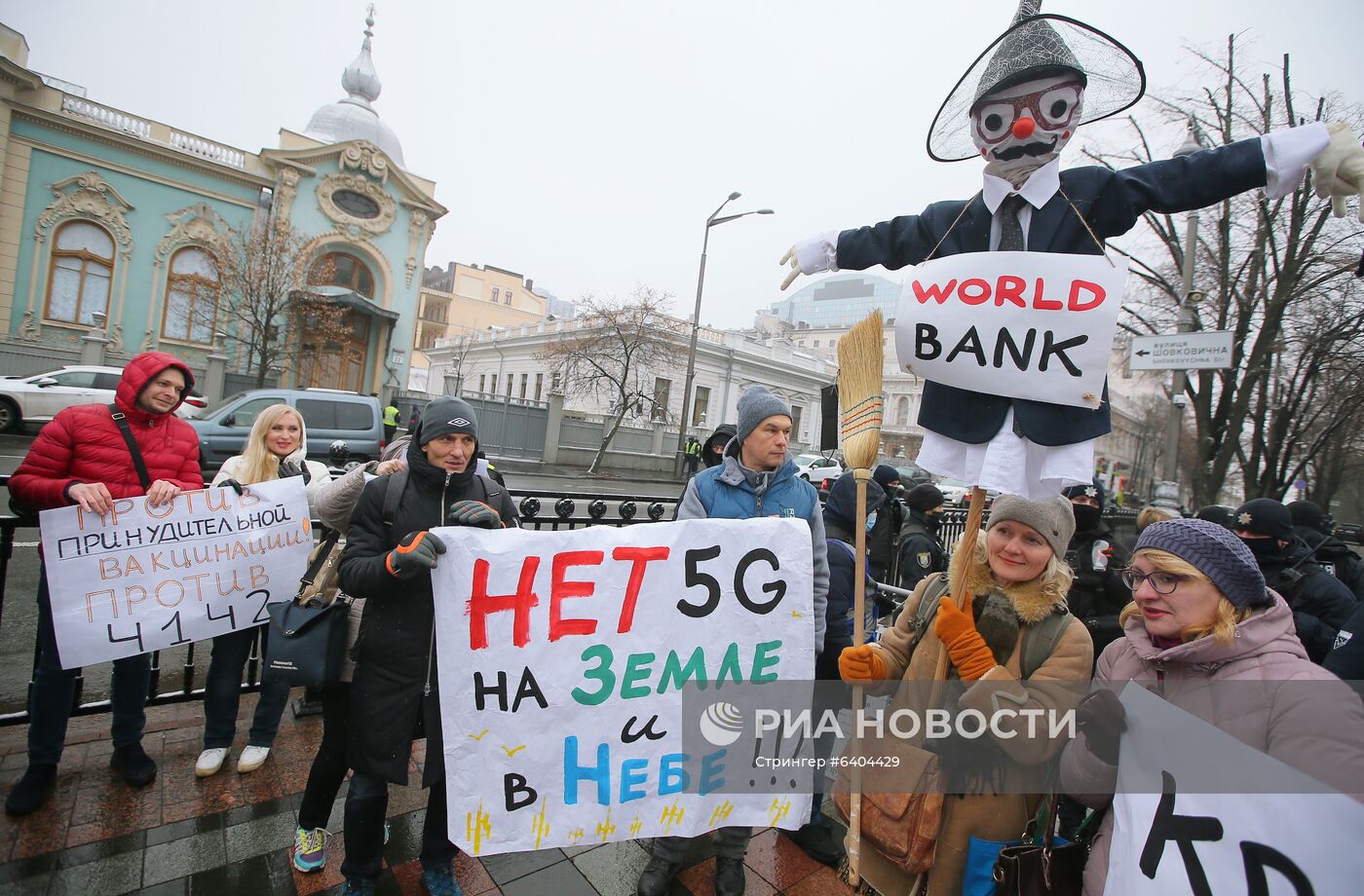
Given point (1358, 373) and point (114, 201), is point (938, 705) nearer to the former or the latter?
point (1358, 373)

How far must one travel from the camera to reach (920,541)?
504 cm

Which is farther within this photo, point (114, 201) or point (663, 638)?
point (114, 201)

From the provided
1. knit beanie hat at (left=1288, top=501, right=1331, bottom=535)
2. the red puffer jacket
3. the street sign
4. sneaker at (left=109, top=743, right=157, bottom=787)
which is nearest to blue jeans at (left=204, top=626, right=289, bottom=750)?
sneaker at (left=109, top=743, right=157, bottom=787)

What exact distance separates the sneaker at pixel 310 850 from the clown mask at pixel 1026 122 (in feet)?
11.5

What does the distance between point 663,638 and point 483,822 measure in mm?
880

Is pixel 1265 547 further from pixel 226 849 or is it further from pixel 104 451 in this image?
pixel 104 451

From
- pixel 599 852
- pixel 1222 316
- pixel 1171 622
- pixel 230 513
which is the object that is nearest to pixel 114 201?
pixel 230 513

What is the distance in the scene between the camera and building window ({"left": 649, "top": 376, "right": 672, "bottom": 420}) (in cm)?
3403

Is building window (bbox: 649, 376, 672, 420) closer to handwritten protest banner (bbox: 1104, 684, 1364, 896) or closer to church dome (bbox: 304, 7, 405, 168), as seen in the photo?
church dome (bbox: 304, 7, 405, 168)

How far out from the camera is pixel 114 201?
2256 cm

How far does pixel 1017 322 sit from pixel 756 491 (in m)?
1.21

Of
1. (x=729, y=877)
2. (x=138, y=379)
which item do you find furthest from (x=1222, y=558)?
(x=138, y=379)

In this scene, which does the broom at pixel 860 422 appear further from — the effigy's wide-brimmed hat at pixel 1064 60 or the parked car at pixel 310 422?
the parked car at pixel 310 422

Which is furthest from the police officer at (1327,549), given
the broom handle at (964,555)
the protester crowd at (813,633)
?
the broom handle at (964,555)
